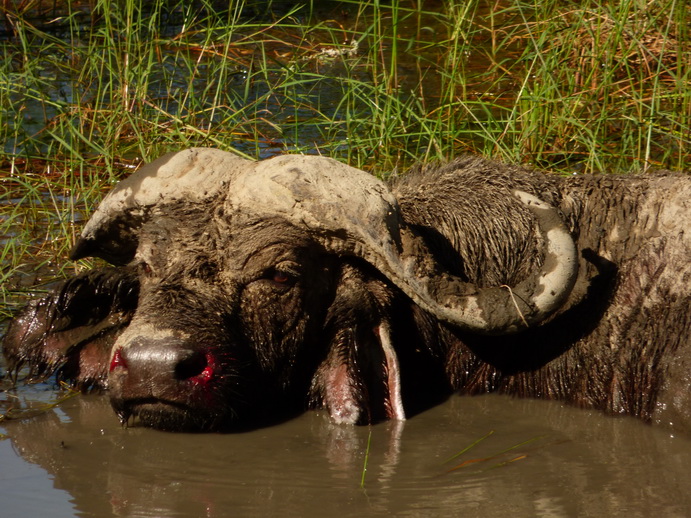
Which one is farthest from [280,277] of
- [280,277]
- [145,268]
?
[145,268]

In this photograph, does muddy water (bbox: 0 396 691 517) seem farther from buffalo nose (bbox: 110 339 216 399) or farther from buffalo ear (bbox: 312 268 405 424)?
buffalo nose (bbox: 110 339 216 399)

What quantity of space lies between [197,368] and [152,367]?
8.7 inches

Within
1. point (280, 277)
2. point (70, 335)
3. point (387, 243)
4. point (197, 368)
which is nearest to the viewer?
point (197, 368)

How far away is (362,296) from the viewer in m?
5.21

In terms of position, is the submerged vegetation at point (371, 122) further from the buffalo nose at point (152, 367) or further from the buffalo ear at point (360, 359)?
the buffalo ear at point (360, 359)

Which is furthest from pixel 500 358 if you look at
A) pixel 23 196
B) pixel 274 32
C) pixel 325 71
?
pixel 274 32

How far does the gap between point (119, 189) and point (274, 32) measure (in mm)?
6401

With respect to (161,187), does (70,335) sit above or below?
below

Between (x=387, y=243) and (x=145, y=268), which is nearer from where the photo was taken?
(x=387, y=243)

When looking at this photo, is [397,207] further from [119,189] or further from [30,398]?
[30,398]

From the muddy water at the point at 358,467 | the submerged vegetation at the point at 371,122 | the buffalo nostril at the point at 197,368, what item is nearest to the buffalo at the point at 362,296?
the buffalo nostril at the point at 197,368

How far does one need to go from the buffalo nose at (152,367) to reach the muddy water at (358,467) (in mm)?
286

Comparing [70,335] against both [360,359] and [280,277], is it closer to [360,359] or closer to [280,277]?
[280,277]

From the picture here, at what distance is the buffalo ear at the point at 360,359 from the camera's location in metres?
5.14
